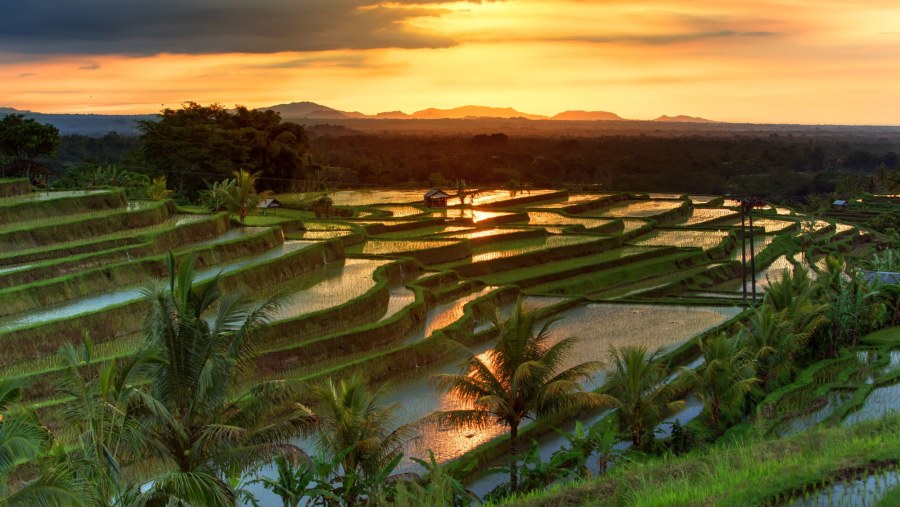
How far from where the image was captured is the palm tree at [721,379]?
13.6 meters

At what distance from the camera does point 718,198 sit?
50562mm

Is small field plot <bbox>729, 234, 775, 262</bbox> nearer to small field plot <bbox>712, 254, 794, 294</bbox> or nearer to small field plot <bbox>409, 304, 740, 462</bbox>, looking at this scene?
small field plot <bbox>712, 254, 794, 294</bbox>

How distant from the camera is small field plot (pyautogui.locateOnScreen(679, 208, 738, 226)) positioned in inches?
1612

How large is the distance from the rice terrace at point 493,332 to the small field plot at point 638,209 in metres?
8.67

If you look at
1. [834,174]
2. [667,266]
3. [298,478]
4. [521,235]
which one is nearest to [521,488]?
[298,478]

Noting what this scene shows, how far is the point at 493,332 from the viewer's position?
19.4 meters

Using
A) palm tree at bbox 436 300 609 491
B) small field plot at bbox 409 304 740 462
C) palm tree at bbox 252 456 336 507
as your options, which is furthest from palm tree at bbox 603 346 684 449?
palm tree at bbox 252 456 336 507

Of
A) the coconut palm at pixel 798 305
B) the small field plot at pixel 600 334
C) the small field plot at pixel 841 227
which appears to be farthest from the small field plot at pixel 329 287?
the small field plot at pixel 841 227

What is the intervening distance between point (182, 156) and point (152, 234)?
62.4 ft

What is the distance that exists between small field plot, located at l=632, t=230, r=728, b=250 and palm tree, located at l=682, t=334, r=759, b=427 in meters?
18.2

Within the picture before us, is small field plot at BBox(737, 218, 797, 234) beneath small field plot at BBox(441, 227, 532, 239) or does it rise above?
beneath

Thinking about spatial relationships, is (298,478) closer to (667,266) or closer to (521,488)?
(521,488)

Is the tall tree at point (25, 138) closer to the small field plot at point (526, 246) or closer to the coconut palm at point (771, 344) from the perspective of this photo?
the small field plot at point (526, 246)

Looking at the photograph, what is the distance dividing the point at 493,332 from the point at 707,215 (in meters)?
26.4
